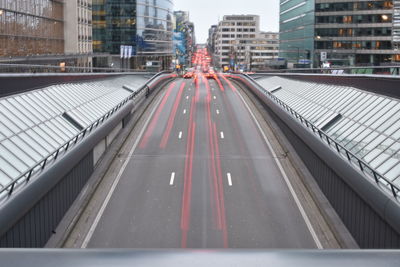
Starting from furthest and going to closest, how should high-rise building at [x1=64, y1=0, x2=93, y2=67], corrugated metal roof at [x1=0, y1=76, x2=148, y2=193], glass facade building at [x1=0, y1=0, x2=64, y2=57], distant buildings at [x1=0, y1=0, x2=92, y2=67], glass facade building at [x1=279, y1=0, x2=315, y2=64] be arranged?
glass facade building at [x1=279, y1=0, x2=315, y2=64]
high-rise building at [x1=64, y1=0, x2=93, y2=67]
glass facade building at [x1=0, y1=0, x2=64, y2=57]
distant buildings at [x1=0, y1=0, x2=92, y2=67]
corrugated metal roof at [x1=0, y1=76, x2=148, y2=193]

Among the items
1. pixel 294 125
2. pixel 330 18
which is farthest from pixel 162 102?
pixel 330 18

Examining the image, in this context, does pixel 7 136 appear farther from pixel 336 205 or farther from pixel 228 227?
pixel 336 205

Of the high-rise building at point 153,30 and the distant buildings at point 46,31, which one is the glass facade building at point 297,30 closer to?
the high-rise building at point 153,30

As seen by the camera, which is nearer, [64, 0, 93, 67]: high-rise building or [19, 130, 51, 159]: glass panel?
[19, 130, 51, 159]: glass panel

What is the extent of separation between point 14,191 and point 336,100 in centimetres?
2308

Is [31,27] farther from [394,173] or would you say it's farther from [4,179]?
[394,173]

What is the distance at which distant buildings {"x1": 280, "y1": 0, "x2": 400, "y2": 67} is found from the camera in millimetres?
113250

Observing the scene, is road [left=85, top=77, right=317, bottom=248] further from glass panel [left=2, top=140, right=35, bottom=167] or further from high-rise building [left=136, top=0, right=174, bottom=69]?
high-rise building [left=136, top=0, right=174, bottom=69]

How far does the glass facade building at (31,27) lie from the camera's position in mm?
74062

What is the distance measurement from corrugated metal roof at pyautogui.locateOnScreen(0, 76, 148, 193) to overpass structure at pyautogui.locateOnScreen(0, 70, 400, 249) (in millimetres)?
93

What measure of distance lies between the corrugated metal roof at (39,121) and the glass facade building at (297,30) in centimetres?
8166

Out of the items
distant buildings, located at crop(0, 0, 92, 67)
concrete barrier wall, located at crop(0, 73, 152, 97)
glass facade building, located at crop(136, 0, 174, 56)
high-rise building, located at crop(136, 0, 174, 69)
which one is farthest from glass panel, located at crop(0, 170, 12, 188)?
glass facade building, located at crop(136, 0, 174, 56)

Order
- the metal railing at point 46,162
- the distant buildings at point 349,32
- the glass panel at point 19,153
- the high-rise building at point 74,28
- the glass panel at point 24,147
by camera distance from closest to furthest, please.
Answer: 1. the metal railing at point 46,162
2. the glass panel at point 19,153
3. the glass panel at point 24,147
4. the high-rise building at point 74,28
5. the distant buildings at point 349,32

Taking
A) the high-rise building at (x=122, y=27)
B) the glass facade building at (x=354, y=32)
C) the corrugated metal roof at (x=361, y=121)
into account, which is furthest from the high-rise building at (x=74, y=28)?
the corrugated metal roof at (x=361, y=121)
